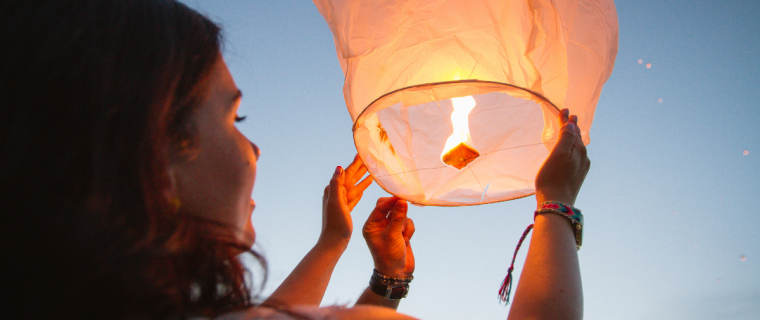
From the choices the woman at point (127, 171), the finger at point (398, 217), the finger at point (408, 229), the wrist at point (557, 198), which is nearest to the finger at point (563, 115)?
the wrist at point (557, 198)

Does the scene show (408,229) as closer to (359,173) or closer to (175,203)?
(359,173)

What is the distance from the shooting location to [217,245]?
0.71 metres

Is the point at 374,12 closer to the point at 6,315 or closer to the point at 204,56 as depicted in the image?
the point at 204,56

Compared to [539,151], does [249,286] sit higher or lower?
lower

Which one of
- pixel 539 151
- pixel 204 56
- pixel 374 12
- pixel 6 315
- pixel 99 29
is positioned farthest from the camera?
pixel 539 151

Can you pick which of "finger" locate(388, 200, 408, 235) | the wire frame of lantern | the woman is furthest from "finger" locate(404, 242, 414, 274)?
the woman

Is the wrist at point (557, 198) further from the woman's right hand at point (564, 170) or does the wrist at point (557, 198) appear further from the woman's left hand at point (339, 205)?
the woman's left hand at point (339, 205)

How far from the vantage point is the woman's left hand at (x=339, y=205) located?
147 centimetres

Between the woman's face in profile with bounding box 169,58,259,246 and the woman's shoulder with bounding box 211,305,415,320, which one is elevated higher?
the woman's face in profile with bounding box 169,58,259,246

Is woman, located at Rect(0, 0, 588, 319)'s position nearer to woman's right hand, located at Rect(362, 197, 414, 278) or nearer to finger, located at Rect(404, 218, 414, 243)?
woman's right hand, located at Rect(362, 197, 414, 278)

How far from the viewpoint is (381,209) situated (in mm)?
1552

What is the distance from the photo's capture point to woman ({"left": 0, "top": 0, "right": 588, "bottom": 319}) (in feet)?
1.83

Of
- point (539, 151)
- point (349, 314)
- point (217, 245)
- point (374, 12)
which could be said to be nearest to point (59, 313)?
point (217, 245)

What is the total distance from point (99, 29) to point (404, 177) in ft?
3.13
